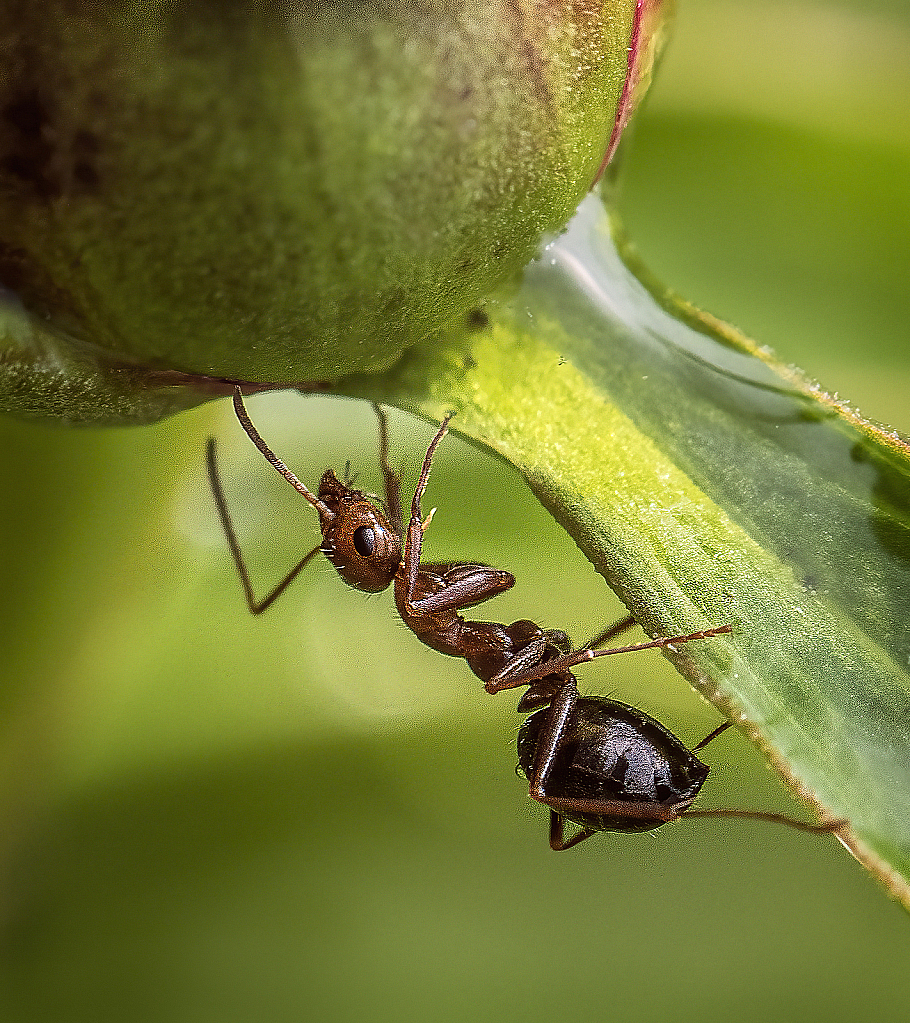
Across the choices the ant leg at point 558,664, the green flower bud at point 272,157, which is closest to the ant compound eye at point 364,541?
the ant leg at point 558,664

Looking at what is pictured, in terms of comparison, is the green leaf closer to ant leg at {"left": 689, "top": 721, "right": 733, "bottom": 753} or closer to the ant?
the ant

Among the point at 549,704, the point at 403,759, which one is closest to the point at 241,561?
the point at 403,759

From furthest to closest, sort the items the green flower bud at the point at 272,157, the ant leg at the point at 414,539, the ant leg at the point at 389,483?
the ant leg at the point at 389,483 → the ant leg at the point at 414,539 → the green flower bud at the point at 272,157

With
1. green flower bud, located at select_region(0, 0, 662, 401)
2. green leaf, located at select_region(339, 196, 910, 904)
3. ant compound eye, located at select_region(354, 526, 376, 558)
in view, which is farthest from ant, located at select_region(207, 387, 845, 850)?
green flower bud, located at select_region(0, 0, 662, 401)

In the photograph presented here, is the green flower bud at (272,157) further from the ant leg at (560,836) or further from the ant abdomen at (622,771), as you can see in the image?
the ant leg at (560,836)

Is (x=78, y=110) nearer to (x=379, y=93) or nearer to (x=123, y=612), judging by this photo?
(x=379, y=93)

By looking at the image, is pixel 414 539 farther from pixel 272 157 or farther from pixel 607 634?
pixel 272 157

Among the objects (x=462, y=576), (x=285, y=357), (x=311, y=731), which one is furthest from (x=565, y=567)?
(x=285, y=357)
